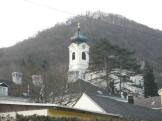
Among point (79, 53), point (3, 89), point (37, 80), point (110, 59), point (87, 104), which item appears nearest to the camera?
point (87, 104)

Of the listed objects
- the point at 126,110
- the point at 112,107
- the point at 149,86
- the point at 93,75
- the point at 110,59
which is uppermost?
the point at 110,59

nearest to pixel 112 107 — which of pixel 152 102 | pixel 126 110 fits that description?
pixel 126 110

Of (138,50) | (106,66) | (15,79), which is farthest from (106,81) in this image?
(138,50)

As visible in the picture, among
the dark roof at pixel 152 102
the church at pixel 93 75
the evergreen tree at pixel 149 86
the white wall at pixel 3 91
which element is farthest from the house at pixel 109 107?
the evergreen tree at pixel 149 86

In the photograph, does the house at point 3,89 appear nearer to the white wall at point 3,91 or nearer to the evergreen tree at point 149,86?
the white wall at point 3,91

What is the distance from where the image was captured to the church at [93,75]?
77.3m

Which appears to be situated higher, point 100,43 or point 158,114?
point 100,43

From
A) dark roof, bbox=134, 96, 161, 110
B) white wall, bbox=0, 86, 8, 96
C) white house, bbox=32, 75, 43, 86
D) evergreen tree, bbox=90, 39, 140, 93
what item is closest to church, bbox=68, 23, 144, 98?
evergreen tree, bbox=90, 39, 140, 93

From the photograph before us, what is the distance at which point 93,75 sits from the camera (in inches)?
3243

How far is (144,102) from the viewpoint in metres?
62.5

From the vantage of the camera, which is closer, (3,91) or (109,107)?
(109,107)

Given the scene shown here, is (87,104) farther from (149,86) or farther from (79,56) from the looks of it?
(79,56)

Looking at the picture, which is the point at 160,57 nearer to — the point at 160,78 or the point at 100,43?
the point at 160,78

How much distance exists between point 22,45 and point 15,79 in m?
54.7
